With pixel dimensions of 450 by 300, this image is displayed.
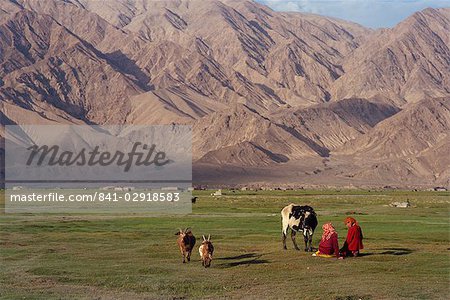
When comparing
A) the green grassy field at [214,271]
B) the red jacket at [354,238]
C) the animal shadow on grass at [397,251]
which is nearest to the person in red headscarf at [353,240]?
the red jacket at [354,238]

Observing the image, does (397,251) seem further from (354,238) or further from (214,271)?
(214,271)

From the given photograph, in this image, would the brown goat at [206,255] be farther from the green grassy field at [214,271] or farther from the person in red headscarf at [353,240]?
the person in red headscarf at [353,240]

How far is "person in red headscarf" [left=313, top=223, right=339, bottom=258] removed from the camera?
1176 inches

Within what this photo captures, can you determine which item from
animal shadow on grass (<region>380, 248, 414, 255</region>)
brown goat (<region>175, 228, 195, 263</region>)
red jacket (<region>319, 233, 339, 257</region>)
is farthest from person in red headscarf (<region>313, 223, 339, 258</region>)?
brown goat (<region>175, 228, 195, 263</region>)

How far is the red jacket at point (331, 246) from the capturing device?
29875mm

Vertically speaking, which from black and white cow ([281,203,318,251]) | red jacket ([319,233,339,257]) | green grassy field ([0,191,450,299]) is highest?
black and white cow ([281,203,318,251])

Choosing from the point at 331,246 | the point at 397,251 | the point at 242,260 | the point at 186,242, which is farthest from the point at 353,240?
the point at 186,242

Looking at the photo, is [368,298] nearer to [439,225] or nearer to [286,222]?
[286,222]

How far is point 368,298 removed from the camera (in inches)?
883

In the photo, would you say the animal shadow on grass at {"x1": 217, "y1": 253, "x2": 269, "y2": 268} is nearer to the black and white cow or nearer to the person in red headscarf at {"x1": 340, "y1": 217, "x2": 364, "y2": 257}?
the black and white cow

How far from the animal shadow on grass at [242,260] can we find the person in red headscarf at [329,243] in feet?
8.79

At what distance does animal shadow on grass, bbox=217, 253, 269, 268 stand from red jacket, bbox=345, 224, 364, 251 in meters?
3.89

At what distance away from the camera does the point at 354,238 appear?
30266mm

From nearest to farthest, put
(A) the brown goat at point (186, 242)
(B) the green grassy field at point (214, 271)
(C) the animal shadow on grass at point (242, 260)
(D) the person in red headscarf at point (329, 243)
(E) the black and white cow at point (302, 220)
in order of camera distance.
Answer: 1. (B) the green grassy field at point (214, 271)
2. (C) the animal shadow on grass at point (242, 260)
3. (A) the brown goat at point (186, 242)
4. (D) the person in red headscarf at point (329, 243)
5. (E) the black and white cow at point (302, 220)
